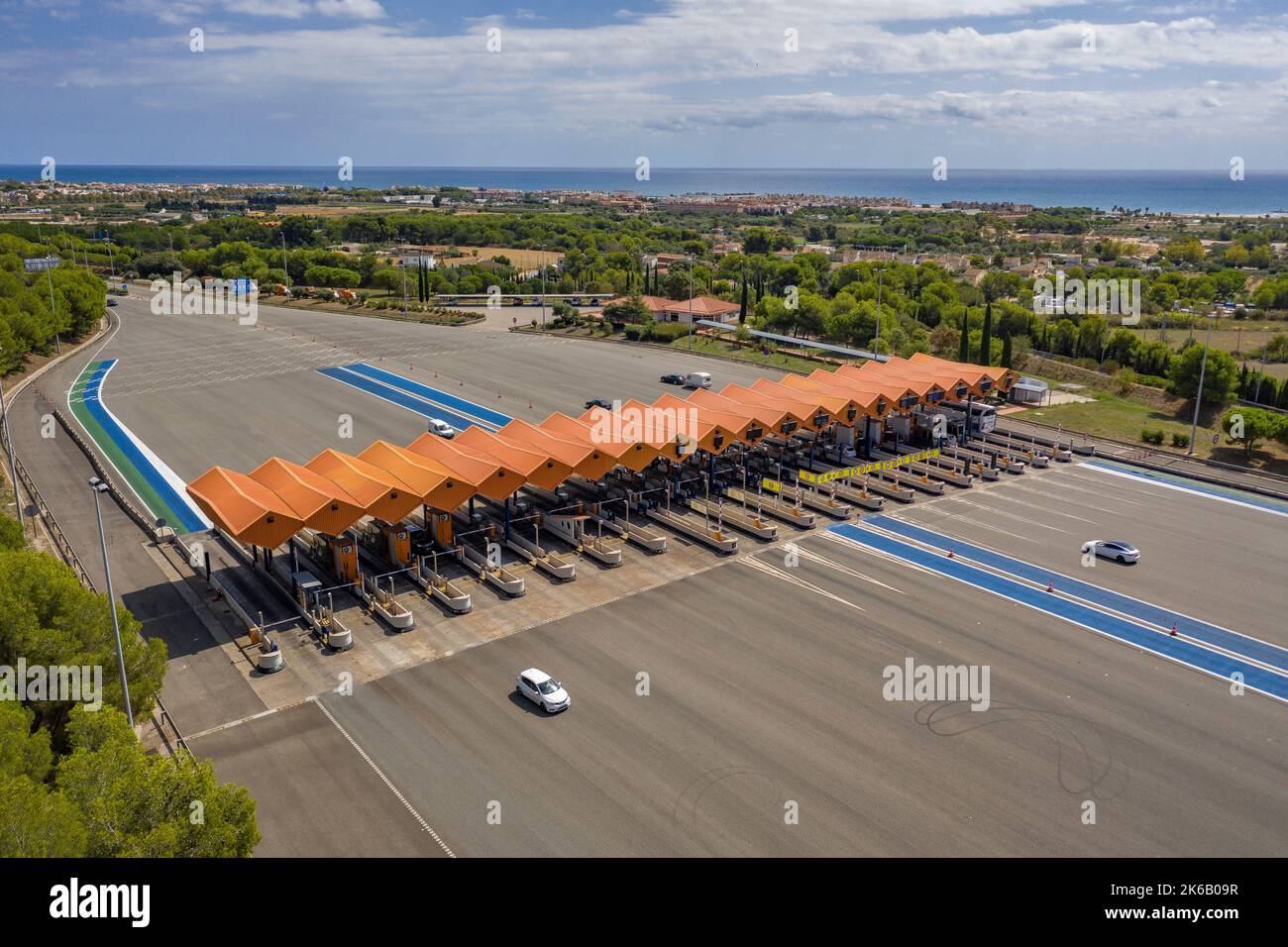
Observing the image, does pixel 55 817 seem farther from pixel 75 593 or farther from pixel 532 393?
pixel 532 393

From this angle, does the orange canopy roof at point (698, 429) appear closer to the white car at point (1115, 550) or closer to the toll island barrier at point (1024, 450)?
the white car at point (1115, 550)

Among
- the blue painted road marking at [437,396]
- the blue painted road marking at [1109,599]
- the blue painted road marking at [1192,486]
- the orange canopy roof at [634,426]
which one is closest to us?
the blue painted road marking at [1109,599]

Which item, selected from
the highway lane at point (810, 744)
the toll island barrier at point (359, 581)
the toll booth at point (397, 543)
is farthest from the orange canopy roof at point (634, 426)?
the toll island barrier at point (359, 581)

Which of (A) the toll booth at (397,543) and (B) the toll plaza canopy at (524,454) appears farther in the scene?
(A) the toll booth at (397,543)

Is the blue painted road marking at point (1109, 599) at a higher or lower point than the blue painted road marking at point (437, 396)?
lower

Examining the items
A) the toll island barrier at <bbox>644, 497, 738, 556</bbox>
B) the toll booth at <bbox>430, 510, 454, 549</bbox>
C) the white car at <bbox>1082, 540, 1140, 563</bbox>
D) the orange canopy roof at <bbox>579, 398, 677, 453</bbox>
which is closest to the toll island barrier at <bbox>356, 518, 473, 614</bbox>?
the toll booth at <bbox>430, 510, 454, 549</bbox>

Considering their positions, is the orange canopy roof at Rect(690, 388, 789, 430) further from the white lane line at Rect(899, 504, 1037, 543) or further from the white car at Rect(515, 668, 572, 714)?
the white car at Rect(515, 668, 572, 714)

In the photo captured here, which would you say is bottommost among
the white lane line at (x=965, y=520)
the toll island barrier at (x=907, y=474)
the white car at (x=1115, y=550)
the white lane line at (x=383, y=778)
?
the white lane line at (x=383, y=778)

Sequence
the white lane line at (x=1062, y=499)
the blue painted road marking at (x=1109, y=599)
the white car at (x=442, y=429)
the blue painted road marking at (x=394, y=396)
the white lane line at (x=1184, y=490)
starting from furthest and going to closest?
the blue painted road marking at (x=394, y=396) < the white car at (x=442, y=429) < the white lane line at (x=1184, y=490) < the white lane line at (x=1062, y=499) < the blue painted road marking at (x=1109, y=599)
